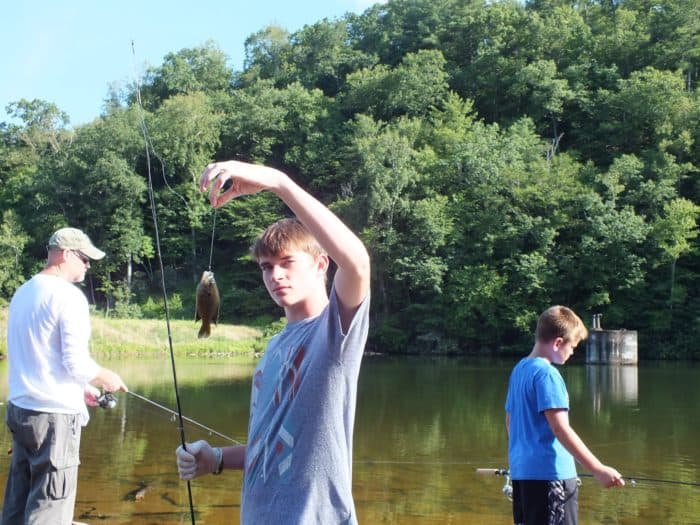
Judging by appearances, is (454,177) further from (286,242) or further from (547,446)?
(286,242)

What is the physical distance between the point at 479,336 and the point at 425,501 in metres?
35.9

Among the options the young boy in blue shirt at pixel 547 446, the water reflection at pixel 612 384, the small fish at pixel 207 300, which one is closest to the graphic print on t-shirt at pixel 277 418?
the small fish at pixel 207 300

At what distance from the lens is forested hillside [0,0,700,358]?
141 feet

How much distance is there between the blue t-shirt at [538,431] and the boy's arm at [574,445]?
5 cm

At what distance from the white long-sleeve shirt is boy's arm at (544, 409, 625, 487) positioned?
2.39 metres

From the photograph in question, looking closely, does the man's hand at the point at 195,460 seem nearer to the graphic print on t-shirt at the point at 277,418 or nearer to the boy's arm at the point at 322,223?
the graphic print on t-shirt at the point at 277,418

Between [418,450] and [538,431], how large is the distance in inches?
312

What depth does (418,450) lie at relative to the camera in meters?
11.7

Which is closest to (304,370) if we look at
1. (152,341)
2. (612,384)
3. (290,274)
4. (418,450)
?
(290,274)

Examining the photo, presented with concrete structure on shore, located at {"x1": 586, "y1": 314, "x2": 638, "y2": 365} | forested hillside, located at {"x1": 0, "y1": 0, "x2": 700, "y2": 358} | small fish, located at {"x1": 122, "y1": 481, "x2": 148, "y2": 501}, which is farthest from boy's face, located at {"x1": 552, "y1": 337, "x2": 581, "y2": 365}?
forested hillside, located at {"x1": 0, "y1": 0, "x2": 700, "y2": 358}

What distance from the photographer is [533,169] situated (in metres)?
46.1

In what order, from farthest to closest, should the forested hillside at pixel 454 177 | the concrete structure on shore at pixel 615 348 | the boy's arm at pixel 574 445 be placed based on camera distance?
the forested hillside at pixel 454 177
the concrete structure on shore at pixel 615 348
the boy's arm at pixel 574 445

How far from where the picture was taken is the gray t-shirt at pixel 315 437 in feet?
6.89

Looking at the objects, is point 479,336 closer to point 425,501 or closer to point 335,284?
point 425,501
